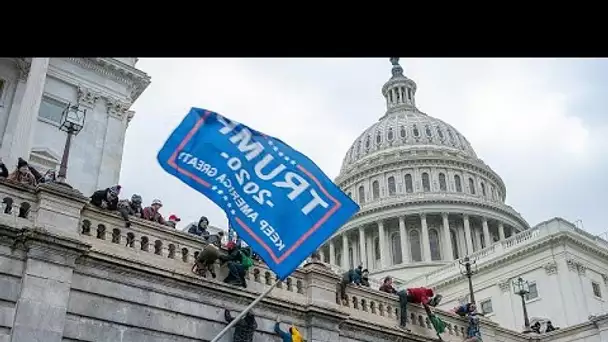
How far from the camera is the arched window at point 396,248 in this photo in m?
88.4

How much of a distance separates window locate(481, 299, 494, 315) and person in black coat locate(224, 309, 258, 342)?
49149 mm

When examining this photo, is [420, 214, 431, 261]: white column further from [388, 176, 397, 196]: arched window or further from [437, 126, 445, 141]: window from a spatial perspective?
[437, 126, 445, 141]: window

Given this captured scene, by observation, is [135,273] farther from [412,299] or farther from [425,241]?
[425,241]

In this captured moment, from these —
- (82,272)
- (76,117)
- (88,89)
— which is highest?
(88,89)

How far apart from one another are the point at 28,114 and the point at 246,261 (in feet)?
51.4

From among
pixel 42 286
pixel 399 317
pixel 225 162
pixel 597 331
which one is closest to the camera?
pixel 42 286

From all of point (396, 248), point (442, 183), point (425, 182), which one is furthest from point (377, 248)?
point (442, 183)

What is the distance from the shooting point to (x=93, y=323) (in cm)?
1530

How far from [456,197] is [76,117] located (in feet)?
253

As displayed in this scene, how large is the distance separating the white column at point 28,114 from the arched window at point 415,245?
63.4 metres
